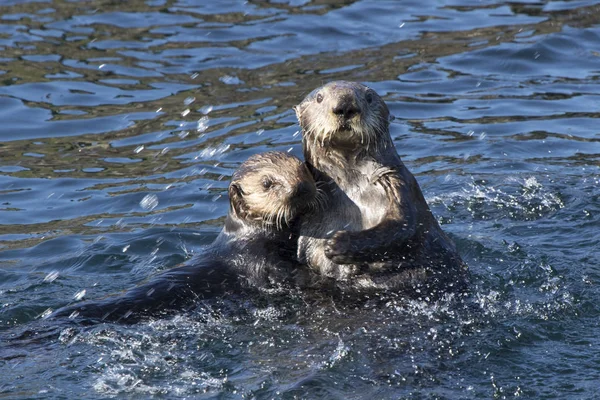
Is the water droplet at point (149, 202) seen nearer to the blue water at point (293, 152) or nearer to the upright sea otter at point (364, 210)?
the blue water at point (293, 152)

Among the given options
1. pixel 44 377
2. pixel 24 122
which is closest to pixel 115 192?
pixel 24 122

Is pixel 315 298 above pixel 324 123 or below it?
below

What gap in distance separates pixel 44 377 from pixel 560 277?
3.54 m

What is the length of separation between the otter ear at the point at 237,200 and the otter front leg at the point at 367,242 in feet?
2.73

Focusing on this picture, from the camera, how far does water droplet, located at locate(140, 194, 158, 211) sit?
923cm

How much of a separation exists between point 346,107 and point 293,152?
4.01 meters

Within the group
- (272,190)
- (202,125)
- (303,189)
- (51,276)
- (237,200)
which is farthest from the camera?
(202,125)

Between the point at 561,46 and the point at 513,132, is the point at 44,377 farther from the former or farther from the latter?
the point at 561,46

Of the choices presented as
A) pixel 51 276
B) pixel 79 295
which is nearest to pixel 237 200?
pixel 79 295

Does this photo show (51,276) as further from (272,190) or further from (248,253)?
(272,190)

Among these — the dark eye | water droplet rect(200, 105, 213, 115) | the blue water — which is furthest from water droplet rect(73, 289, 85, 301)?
water droplet rect(200, 105, 213, 115)

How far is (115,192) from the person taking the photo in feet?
31.4

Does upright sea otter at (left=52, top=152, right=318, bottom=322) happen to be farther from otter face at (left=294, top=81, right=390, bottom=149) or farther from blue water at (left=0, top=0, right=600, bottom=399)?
otter face at (left=294, top=81, right=390, bottom=149)

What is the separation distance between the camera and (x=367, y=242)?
6.04 metres
